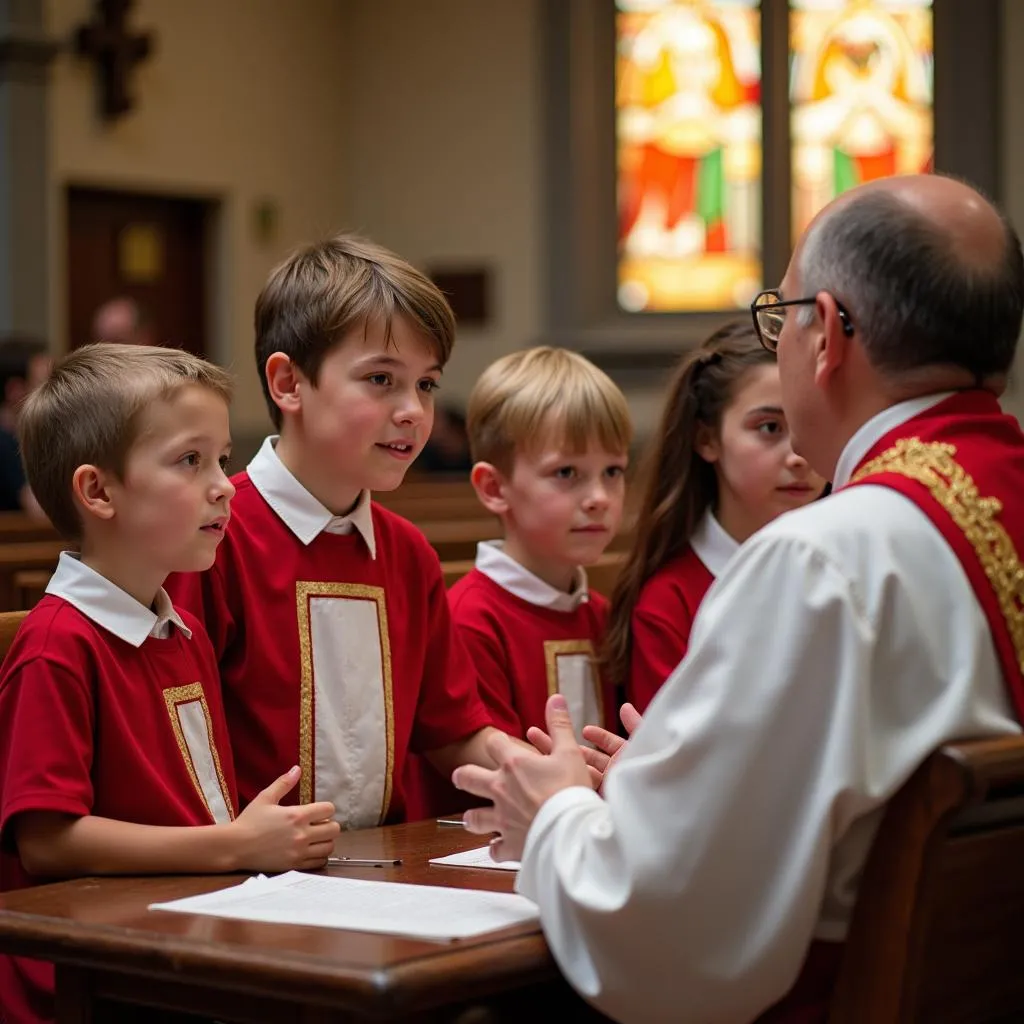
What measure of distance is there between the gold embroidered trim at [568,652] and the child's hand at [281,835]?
43.4 inches

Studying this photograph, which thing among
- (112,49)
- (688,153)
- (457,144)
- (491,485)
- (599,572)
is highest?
(112,49)

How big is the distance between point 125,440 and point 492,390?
1133 millimetres

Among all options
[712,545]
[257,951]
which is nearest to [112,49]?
[712,545]

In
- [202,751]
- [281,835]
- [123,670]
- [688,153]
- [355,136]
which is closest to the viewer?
[281,835]

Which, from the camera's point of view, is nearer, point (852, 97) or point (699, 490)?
point (699, 490)

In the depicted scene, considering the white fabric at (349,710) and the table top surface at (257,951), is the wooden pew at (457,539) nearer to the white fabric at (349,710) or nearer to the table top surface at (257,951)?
the white fabric at (349,710)

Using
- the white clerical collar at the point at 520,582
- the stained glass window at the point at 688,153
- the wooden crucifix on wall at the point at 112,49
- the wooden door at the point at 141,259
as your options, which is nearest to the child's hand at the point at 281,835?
the white clerical collar at the point at 520,582

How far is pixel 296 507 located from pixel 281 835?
0.76 meters

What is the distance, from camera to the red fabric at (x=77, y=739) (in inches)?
83.4

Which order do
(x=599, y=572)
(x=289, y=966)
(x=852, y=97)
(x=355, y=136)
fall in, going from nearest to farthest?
1. (x=289, y=966)
2. (x=599, y=572)
3. (x=852, y=97)
4. (x=355, y=136)

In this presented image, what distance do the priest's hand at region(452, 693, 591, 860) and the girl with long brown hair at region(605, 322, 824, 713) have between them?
1.17 metres

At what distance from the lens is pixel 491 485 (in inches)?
133

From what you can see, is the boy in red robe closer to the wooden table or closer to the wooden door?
the wooden table

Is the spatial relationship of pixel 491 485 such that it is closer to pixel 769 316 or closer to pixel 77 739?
pixel 769 316
